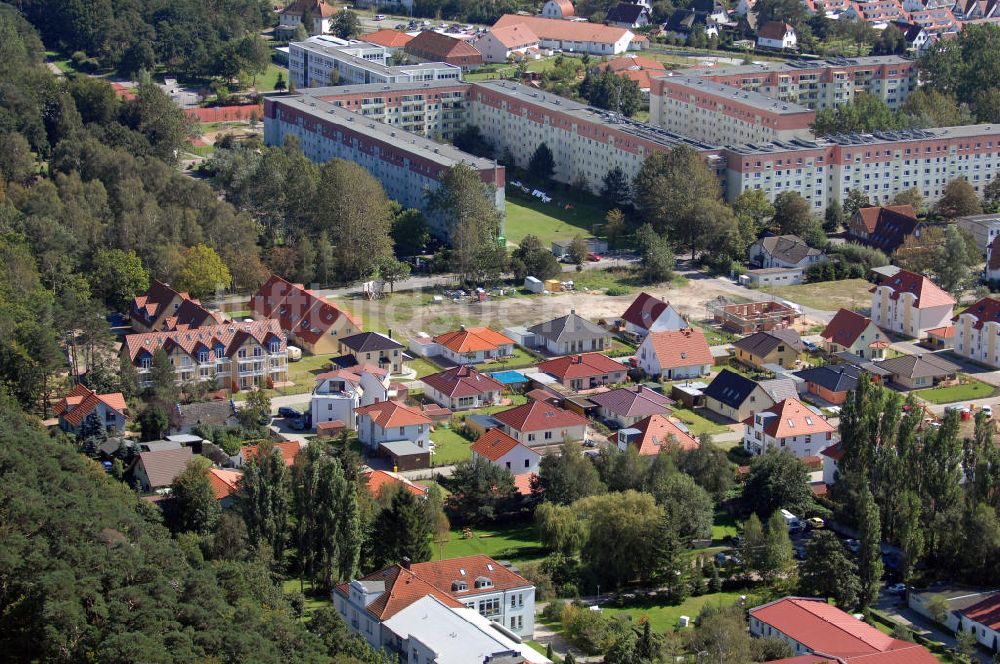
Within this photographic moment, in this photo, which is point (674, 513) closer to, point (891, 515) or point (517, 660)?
point (891, 515)

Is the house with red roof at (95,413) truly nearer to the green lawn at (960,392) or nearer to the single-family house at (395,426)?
the single-family house at (395,426)

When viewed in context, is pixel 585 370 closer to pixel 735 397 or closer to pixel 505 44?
pixel 735 397

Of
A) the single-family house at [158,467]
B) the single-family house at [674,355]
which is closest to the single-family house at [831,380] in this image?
the single-family house at [674,355]

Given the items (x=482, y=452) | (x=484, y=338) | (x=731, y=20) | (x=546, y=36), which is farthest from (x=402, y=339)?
(x=731, y=20)

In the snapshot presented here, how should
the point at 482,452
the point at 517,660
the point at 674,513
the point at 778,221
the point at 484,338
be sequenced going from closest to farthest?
the point at 517,660
the point at 674,513
the point at 482,452
the point at 484,338
the point at 778,221

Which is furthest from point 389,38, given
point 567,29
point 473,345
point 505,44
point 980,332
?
point 980,332
